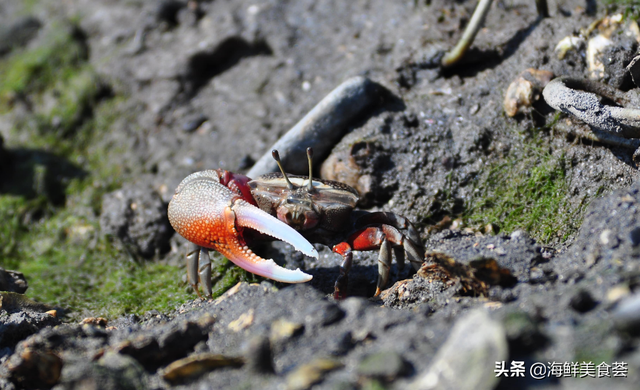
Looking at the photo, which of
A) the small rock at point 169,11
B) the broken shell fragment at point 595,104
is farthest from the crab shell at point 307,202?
the small rock at point 169,11

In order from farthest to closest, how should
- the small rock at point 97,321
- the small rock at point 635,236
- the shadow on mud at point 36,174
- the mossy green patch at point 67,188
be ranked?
1. the shadow on mud at point 36,174
2. the mossy green patch at point 67,188
3. the small rock at point 97,321
4. the small rock at point 635,236

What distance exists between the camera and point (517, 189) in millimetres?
3271

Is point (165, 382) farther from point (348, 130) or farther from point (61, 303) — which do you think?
point (348, 130)

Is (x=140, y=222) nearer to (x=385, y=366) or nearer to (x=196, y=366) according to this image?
(x=196, y=366)

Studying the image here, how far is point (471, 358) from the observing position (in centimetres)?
155

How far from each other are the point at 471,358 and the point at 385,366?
27 centimetres

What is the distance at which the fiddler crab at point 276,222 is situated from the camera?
2668 millimetres

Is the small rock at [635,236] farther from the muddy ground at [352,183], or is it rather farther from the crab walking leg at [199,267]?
the crab walking leg at [199,267]

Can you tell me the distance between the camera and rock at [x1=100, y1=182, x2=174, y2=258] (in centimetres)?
379

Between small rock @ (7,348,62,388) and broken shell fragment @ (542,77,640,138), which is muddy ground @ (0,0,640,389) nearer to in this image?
small rock @ (7,348,62,388)

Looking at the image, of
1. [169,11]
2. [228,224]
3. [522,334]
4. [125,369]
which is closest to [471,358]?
[522,334]

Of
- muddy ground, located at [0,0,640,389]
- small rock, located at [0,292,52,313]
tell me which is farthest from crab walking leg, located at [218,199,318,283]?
small rock, located at [0,292,52,313]

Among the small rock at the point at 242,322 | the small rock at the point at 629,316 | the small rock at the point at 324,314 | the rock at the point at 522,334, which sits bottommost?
the small rock at the point at 242,322

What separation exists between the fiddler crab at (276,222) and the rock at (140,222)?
30.6 inches
